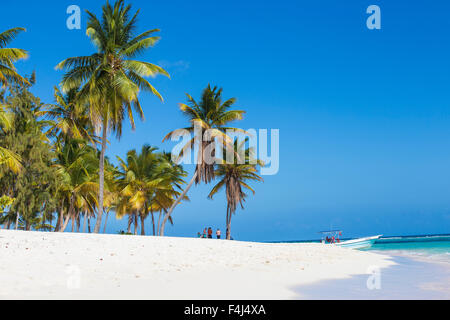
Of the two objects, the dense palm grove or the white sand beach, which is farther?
the dense palm grove

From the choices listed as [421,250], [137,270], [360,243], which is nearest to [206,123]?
[137,270]

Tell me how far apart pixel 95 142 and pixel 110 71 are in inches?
592

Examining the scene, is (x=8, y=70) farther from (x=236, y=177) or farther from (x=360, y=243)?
(x=360, y=243)

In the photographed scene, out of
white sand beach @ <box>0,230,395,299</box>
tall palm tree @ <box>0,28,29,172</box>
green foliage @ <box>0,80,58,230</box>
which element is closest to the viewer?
white sand beach @ <box>0,230,395,299</box>

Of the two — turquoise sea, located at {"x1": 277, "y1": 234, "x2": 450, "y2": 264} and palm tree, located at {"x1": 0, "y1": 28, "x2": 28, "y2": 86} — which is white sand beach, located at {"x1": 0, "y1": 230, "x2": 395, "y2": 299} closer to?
palm tree, located at {"x1": 0, "y1": 28, "x2": 28, "y2": 86}

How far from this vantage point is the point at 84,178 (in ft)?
86.3

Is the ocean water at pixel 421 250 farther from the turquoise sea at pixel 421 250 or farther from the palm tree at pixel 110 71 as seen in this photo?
the palm tree at pixel 110 71

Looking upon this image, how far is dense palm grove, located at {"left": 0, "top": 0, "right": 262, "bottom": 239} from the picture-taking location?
19370 mm

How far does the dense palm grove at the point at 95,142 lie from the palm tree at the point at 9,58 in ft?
0.15

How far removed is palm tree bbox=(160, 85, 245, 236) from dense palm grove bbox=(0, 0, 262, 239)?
2.8 inches

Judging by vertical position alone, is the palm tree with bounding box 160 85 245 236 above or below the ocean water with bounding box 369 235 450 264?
above

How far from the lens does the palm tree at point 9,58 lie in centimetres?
1747

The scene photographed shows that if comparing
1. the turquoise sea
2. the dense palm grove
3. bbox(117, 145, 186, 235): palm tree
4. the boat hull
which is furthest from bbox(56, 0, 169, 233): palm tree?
the boat hull

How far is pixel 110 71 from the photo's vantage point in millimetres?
19422
